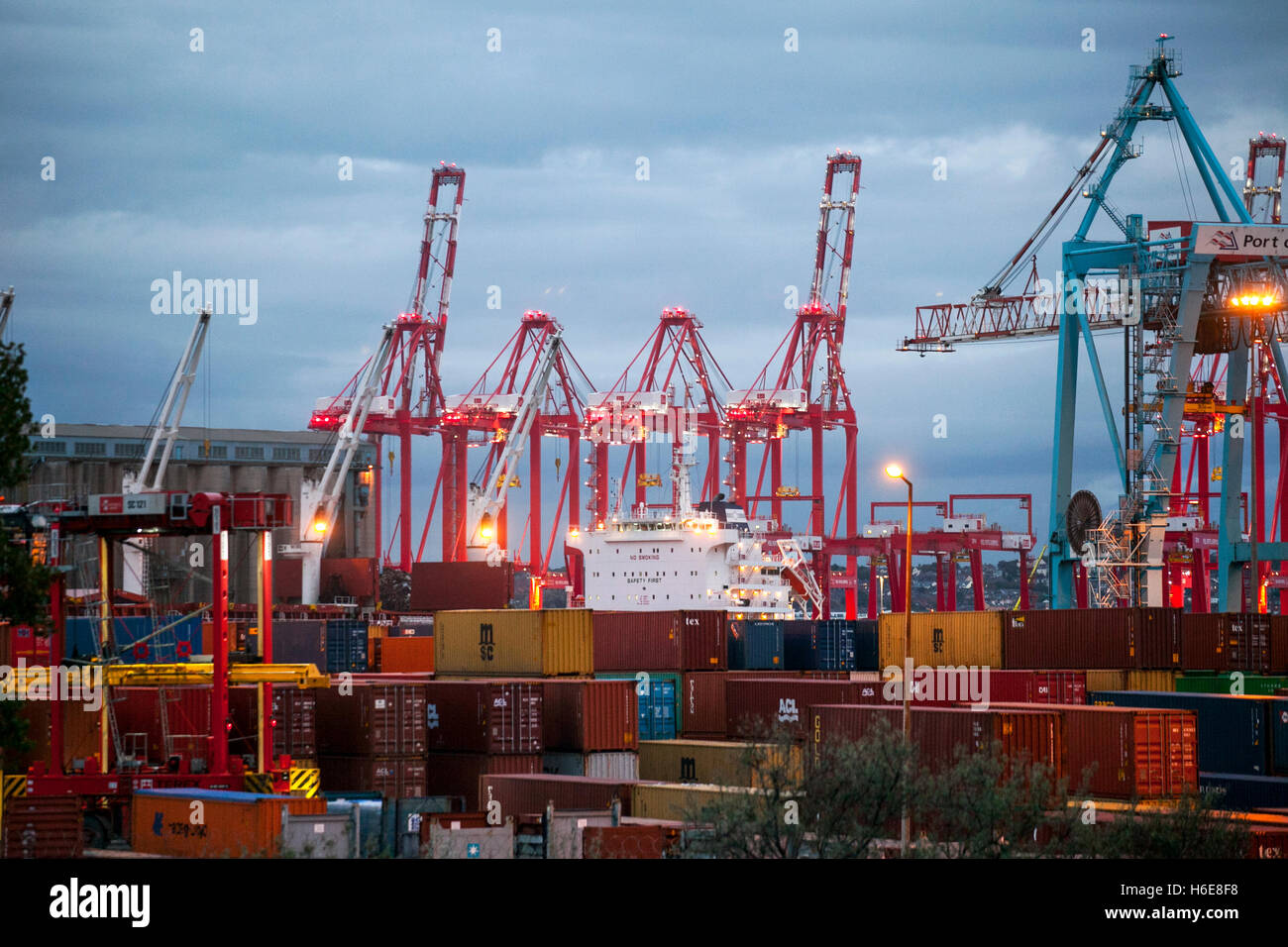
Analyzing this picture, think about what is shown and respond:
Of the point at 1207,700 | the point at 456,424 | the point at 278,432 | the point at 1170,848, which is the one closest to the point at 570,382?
the point at 456,424

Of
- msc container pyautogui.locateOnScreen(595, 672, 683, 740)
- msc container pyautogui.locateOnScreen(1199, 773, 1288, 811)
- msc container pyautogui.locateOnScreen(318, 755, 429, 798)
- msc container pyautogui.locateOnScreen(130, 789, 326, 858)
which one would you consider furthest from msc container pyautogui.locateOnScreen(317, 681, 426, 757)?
msc container pyautogui.locateOnScreen(1199, 773, 1288, 811)

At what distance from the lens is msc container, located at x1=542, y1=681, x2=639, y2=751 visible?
32906 mm

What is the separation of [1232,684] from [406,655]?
26.2 metres

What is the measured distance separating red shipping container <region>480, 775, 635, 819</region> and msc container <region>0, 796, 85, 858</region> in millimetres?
7215

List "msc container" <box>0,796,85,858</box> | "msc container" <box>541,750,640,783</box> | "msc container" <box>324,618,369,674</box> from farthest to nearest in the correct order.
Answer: "msc container" <box>324,618,369,674</box> < "msc container" <box>541,750,640,783</box> < "msc container" <box>0,796,85,858</box>

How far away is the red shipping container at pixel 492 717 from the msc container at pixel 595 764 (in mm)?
616

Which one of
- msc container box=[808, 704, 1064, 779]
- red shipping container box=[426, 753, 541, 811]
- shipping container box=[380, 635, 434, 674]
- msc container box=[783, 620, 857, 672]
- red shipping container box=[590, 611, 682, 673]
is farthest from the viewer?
shipping container box=[380, 635, 434, 674]

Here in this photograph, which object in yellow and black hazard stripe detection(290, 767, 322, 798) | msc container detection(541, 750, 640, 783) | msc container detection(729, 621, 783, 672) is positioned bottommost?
msc container detection(541, 750, 640, 783)

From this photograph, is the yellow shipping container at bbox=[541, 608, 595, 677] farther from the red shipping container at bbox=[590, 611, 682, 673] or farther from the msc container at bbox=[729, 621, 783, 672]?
the msc container at bbox=[729, 621, 783, 672]

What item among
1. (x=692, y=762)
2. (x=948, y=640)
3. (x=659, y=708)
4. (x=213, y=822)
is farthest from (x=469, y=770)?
(x=948, y=640)

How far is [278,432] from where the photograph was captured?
323 feet

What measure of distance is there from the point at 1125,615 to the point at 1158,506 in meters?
12.9

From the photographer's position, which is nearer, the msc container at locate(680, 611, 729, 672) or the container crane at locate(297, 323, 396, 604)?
the msc container at locate(680, 611, 729, 672)

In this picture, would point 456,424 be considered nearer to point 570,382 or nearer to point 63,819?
point 570,382
